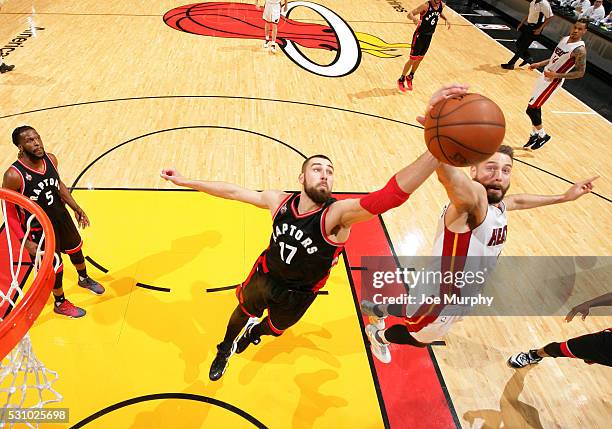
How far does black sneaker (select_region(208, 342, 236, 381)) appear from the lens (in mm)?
3498

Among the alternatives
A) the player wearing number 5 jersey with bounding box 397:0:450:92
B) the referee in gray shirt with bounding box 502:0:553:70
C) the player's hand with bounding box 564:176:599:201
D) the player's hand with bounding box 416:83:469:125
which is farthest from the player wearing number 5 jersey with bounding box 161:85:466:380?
the referee in gray shirt with bounding box 502:0:553:70

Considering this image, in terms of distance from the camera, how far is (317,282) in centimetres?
314

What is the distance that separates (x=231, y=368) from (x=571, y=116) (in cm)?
802

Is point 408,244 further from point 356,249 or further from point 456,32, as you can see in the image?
point 456,32

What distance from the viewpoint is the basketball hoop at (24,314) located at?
220 centimetres

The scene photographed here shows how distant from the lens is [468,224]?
110 inches

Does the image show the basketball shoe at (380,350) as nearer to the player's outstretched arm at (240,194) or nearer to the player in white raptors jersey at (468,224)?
the player in white raptors jersey at (468,224)

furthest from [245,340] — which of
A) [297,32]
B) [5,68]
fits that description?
[297,32]

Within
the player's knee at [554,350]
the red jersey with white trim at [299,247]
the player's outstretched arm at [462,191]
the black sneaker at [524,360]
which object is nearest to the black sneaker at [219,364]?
the red jersey with white trim at [299,247]

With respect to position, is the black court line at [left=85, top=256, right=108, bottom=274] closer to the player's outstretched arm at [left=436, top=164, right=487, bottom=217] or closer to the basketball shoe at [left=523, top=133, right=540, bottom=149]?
the player's outstretched arm at [left=436, top=164, right=487, bottom=217]

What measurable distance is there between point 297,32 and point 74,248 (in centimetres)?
860

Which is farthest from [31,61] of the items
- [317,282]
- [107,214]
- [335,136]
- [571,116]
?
[571,116]

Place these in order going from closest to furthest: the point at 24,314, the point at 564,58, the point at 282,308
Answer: the point at 24,314, the point at 282,308, the point at 564,58

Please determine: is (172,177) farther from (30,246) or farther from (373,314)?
(373,314)
